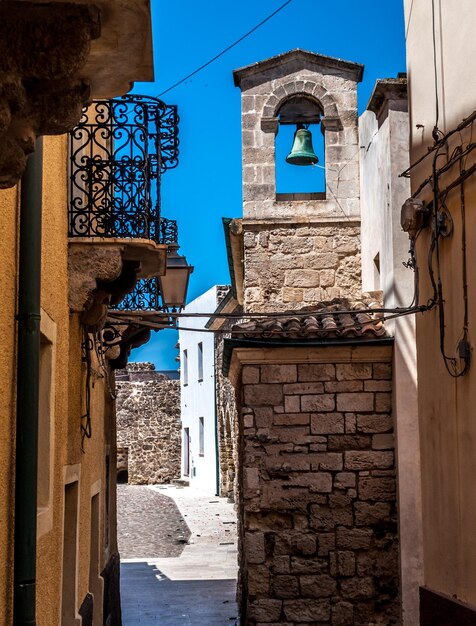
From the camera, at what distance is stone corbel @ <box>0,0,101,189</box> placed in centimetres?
299

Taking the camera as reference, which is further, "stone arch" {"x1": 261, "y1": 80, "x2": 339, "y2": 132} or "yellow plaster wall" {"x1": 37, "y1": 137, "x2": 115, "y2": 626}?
"stone arch" {"x1": 261, "y1": 80, "x2": 339, "y2": 132}

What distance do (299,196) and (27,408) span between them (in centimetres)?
887

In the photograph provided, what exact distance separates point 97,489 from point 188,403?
94.2 feet

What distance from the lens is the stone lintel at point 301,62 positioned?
44.7 ft

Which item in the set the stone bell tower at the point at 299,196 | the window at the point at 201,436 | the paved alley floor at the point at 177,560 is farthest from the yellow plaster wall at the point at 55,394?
the window at the point at 201,436

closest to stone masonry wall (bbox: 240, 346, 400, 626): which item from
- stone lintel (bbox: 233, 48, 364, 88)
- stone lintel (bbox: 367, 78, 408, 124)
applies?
stone lintel (bbox: 367, 78, 408, 124)

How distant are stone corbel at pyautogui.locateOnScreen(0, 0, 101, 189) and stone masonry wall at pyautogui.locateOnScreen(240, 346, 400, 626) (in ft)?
25.8

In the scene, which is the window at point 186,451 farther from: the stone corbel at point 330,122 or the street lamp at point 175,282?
the street lamp at point 175,282

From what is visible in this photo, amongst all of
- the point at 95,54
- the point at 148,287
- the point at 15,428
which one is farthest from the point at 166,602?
the point at 95,54

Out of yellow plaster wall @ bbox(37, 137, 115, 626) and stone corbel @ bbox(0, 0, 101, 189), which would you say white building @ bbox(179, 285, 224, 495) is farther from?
stone corbel @ bbox(0, 0, 101, 189)

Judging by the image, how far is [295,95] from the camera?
44.8 feet

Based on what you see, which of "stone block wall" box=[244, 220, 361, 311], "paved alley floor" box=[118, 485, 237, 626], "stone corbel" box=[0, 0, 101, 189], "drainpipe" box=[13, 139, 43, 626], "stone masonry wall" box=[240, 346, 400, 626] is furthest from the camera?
"paved alley floor" box=[118, 485, 237, 626]

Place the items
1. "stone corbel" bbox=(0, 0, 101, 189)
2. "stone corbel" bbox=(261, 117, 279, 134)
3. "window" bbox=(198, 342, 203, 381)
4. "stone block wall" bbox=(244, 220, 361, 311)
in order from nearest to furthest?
"stone corbel" bbox=(0, 0, 101, 189)
"stone block wall" bbox=(244, 220, 361, 311)
"stone corbel" bbox=(261, 117, 279, 134)
"window" bbox=(198, 342, 203, 381)

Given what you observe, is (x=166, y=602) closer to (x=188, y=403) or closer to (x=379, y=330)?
(x=379, y=330)
